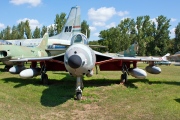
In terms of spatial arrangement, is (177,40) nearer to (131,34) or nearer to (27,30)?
(131,34)

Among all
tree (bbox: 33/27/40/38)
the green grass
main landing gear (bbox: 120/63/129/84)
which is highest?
tree (bbox: 33/27/40/38)

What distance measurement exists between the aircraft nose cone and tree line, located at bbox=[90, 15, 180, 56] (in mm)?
52686

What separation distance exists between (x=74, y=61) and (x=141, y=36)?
201ft

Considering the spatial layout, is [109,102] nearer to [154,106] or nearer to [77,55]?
[154,106]

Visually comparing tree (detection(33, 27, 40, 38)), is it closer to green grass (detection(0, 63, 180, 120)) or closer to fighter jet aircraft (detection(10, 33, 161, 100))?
fighter jet aircraft (detection(10, 33, 161, 100))

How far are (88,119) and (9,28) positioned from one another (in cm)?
7307

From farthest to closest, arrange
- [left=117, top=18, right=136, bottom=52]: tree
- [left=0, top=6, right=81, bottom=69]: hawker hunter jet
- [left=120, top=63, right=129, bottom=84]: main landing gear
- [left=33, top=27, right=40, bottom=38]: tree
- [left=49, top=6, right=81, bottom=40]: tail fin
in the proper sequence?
1. [left=33, top=27, right=40, bottom=38]: tree
2. [left=117, top=18, right=136, bottom=52]: tree
3. [left=49, top=6, right=81, bottom=40]: tail fin
4. [left=0, top=6, right=81, bottom=69]: hawker hunter jet
5. [left=120, top=63, right=129, bottom=84]: main landing gear

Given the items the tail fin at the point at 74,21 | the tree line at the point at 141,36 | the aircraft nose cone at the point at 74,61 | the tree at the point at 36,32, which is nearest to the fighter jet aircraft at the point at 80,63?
the aircraft nose cone at the point at 74,61

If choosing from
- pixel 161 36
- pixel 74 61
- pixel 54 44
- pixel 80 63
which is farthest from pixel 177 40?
pixel 74 61

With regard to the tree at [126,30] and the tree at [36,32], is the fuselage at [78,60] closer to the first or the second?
the tree at [126,30]

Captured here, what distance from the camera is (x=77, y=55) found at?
652 centimetres

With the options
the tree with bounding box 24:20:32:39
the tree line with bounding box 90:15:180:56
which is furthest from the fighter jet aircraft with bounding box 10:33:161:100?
the tree with bounding box 24:20:32:39

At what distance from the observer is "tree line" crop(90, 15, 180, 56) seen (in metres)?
59.3

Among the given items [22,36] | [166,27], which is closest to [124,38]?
[166,27]
